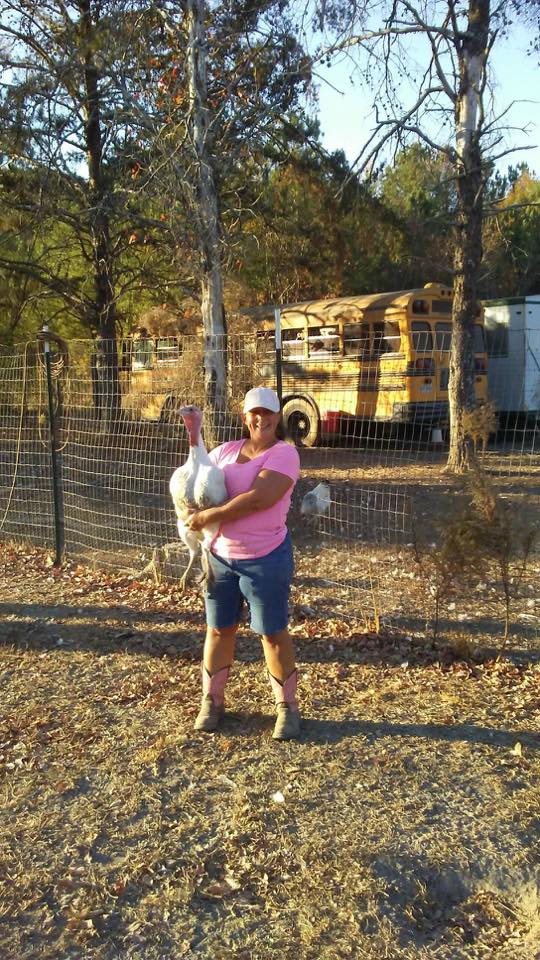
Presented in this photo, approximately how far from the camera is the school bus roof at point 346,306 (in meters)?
13.7

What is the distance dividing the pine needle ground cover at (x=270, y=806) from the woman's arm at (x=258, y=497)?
110cm

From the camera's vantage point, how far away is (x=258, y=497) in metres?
3.27

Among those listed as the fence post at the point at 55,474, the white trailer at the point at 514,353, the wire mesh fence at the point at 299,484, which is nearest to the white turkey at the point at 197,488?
the wire mesh fence at the point at 299,484

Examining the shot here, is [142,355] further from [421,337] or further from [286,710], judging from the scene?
[286,710]

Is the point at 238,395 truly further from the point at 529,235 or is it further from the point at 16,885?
the point at 529,235

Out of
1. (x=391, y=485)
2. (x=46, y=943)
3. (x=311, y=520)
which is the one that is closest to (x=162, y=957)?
(x=46, y=943)

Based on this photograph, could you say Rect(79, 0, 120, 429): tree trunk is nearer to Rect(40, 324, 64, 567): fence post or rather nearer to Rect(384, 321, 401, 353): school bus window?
Rect(40, 324, 64, 567): fence post

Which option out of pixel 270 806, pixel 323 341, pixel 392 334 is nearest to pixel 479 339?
pixel 392 334

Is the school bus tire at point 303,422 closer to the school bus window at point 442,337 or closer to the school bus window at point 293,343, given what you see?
the school bus window at point 293,343

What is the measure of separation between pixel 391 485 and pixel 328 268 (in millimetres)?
6417

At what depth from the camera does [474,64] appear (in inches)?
397

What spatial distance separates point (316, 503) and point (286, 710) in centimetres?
437

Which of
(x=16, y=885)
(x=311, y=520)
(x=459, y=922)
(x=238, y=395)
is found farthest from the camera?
(x=238, y=395)

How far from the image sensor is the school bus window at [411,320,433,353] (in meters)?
13.6
